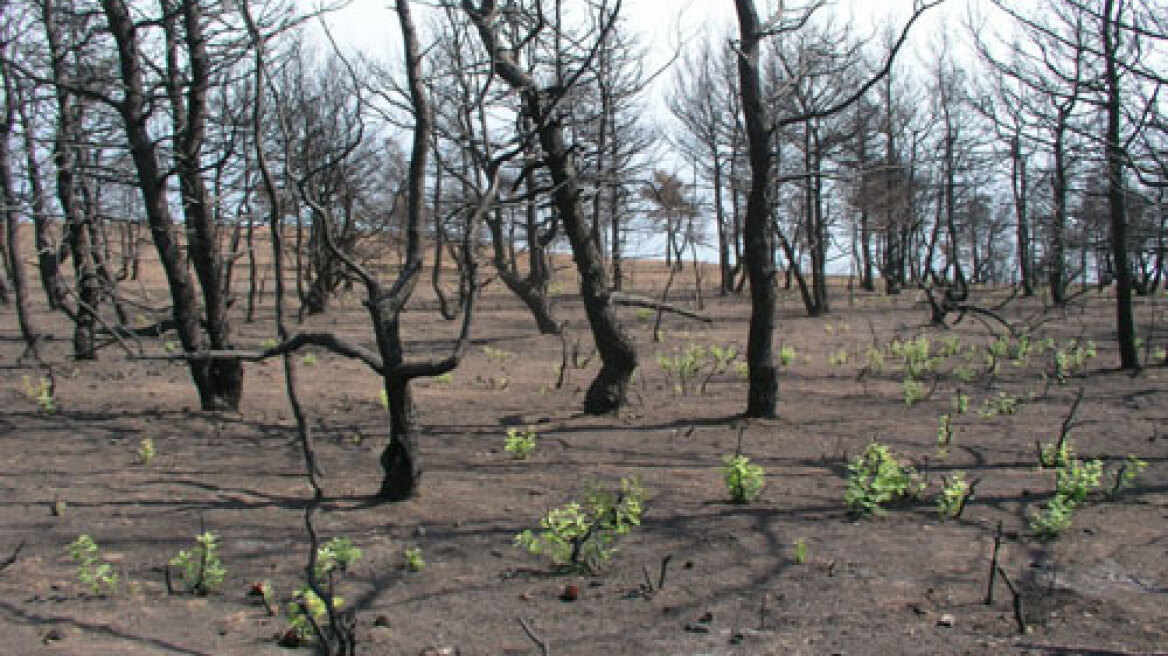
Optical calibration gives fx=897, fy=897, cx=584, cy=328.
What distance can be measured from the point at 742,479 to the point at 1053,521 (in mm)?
1544

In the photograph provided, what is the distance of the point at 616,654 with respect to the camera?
10.6ft

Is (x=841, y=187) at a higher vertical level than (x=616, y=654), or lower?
higher

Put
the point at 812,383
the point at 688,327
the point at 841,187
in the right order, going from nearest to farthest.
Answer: the point at 812,383 → the point at 688,327 → the point at 841,187

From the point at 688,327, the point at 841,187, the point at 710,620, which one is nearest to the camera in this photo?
the point at 710,620

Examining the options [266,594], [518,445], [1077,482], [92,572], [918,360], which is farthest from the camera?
[918,360]

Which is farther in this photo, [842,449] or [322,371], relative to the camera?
[322,371]

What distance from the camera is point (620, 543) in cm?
451

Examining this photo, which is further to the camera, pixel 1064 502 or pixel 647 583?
pixel 1064 502

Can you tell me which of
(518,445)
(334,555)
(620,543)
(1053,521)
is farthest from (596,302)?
(334,555)

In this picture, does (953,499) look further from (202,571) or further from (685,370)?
(685,370)

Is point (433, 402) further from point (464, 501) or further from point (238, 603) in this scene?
point (238, 603)

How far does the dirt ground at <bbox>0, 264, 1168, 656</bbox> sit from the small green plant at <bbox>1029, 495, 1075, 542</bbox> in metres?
0.07

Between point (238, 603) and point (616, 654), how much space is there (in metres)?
1.65

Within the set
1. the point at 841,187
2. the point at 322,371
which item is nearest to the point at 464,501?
the point at 322,371
